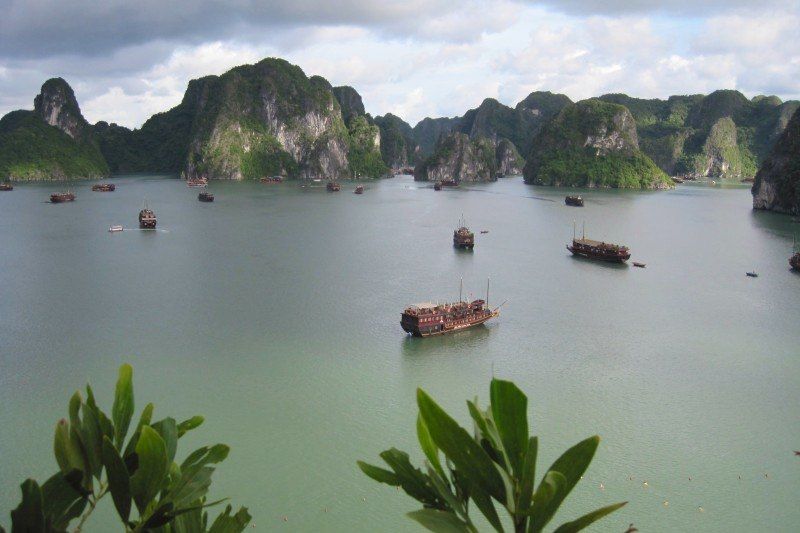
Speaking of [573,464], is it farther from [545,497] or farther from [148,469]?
[148,469]

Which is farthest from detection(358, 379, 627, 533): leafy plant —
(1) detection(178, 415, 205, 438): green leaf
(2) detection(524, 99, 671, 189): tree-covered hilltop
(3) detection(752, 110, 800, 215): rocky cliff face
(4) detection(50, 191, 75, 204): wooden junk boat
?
(2) detection(524, 99, 671, 189): tree-covered hilltop

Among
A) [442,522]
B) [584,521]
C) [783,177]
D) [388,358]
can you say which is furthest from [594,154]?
[442,522]

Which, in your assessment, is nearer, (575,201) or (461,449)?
(461,449)

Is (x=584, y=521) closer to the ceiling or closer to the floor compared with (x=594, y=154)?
closer to the floor

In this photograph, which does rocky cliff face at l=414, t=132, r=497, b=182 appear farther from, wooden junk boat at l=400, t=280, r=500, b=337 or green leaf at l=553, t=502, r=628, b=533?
green leaf at l=553, t=502, r=628, b=533

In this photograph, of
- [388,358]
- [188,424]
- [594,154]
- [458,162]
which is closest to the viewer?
[188,424]

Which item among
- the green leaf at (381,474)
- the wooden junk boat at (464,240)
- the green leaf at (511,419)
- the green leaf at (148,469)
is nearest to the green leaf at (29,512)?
the green leaf at (148,469)
